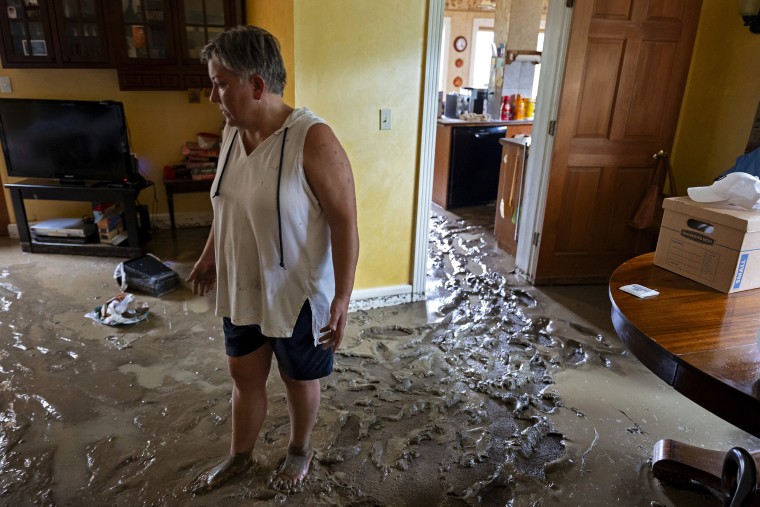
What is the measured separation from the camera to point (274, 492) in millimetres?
1650

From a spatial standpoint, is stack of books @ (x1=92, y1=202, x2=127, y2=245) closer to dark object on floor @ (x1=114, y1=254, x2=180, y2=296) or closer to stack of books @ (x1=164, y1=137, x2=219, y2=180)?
stack of books @ (x1=164, y1=137, x2=219, y2=180)

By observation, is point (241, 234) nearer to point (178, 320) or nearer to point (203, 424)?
point (203, 424)

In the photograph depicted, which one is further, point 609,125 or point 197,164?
point 197,164

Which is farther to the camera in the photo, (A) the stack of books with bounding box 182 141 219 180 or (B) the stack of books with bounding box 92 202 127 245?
(A) the stack of books with bounding box 182 141 219 180

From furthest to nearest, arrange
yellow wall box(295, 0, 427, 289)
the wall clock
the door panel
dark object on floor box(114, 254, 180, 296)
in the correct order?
the wall clock, dark object on floor box(114, 254, 180, 296), the door panel, yellow wall box(295, 0, 427, 289)

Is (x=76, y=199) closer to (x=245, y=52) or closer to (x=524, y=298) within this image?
(x=245, y=52)

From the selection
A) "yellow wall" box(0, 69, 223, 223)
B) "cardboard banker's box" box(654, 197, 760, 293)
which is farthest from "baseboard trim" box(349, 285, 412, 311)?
"yellow wall" box(0, 69, 223, 223)

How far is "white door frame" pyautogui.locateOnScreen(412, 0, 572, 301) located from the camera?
8.86ft

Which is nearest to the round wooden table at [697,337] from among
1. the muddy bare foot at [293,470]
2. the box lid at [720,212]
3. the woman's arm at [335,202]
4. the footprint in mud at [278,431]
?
the box lid at [720,212]

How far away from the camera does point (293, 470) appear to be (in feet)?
5.56

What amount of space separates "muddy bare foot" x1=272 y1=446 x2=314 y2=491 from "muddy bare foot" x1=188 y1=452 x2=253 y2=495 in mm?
122

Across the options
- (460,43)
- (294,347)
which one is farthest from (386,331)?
(460,43)

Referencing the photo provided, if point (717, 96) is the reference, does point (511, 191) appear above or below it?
below

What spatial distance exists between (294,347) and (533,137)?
2.39 meters
